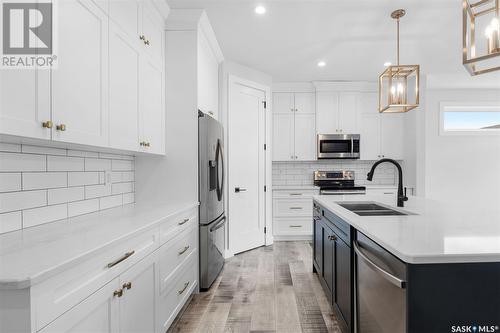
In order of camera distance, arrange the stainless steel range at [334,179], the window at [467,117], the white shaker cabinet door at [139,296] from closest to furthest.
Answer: the white shaker cabinet door at [139,296]
the window at [467,117]
the stainless steel range at [334,179]

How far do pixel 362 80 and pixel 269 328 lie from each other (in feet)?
14.1

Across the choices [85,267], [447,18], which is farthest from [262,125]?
[85,267]

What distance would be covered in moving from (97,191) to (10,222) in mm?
739

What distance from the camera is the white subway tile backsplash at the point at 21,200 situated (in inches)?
55.8

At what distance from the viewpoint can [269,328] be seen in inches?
84.9

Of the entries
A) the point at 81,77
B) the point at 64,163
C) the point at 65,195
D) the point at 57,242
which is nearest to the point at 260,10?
the point at 81,77

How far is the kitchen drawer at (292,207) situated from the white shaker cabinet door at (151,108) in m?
2.58

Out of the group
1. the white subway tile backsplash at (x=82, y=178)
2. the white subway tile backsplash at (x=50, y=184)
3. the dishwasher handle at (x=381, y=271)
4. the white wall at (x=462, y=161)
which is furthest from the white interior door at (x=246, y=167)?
the white wall at (x=462, y=161)

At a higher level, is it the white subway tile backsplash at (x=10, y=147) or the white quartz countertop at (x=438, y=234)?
the white subway tile backsplash at (x=10, y=147)

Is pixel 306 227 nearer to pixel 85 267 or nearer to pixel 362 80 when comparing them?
pixel 362 80

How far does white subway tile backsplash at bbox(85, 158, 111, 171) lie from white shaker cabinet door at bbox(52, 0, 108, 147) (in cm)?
42

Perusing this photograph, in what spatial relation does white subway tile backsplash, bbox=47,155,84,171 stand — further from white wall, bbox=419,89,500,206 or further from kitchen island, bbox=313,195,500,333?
white wall, bbox=419,89,500,206

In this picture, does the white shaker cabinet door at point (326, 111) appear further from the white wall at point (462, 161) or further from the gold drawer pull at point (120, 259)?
the gold drawer pull at point (120, 259)

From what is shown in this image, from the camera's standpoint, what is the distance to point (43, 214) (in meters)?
1.65
